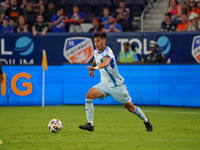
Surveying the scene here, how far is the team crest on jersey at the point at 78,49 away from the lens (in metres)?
20.2

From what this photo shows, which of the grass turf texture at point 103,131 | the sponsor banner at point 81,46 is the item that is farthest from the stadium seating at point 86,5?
the grass turf texture at point 103,131

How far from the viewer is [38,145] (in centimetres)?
823

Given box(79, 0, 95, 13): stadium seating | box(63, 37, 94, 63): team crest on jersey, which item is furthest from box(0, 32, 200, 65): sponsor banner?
box(79, 0, 95, 13): stadium seating

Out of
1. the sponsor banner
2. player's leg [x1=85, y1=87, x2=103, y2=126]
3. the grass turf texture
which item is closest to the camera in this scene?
the grass turf texture

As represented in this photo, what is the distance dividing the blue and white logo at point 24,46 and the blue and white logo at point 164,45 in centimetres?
523

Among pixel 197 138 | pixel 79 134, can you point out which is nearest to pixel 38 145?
pixel 79 134

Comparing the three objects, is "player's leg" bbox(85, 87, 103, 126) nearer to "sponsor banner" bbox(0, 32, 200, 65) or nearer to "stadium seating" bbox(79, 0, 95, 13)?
"sponsor banner" bbox(0, 32, 200, 65)

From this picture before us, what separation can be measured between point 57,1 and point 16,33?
10.5 ft

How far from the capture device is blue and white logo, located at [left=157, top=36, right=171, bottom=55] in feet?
64.3

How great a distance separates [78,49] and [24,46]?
2274mm

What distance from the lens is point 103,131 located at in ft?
33.6

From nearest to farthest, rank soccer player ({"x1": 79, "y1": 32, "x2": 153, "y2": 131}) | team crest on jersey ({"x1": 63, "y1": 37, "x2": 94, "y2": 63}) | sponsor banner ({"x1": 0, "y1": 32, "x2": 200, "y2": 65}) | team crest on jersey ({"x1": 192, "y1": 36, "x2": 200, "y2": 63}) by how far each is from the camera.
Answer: soccer player ({"x1": 79, "y1": 32, "x2": 153, "y2": 131})
team crest on jersey ({"x1": 192, "y1": 36, "x2": 200, "y2": 63})
sponsor banner ({"x1": 0, "y1": 32, "x2": 200, "y2": 65})
team crest on jersey ({"x1": 63, "y1": 37, "x2": 94, "y2": 63})

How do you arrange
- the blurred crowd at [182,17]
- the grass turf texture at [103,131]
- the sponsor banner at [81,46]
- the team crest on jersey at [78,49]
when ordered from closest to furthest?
the grass turf texture at [103,131]
the blurred crowd at [182,17]
the sponsor banner at [81,46]
the team crest on jersey at [78,49]

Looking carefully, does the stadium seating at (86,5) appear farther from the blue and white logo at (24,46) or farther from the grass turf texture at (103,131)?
the grass turf texture at (103,131)
